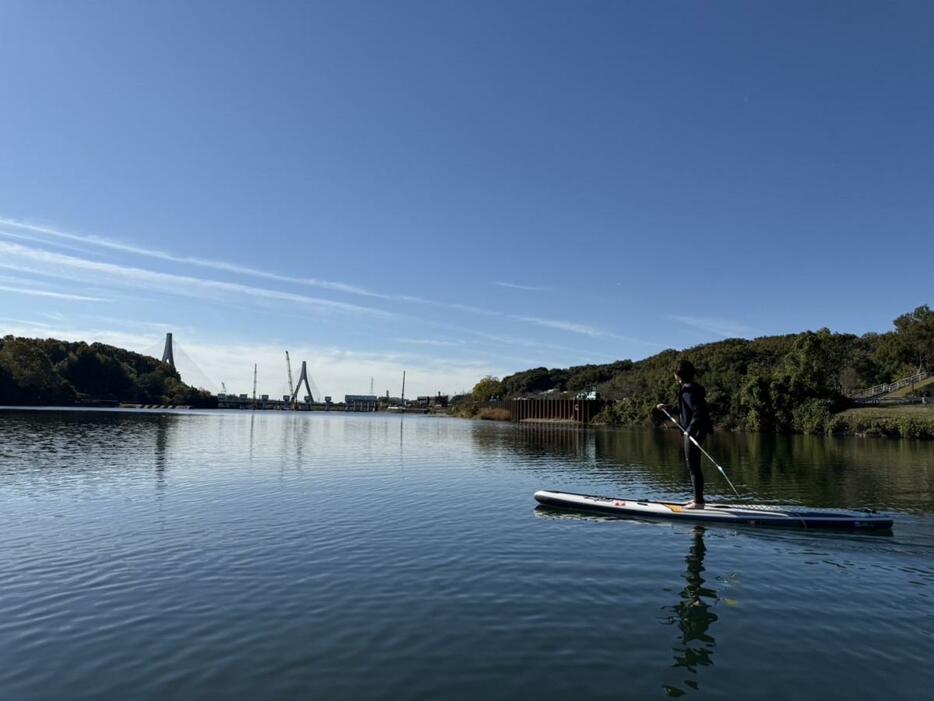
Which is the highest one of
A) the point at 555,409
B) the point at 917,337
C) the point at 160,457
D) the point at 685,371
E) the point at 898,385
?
the point at 917,337

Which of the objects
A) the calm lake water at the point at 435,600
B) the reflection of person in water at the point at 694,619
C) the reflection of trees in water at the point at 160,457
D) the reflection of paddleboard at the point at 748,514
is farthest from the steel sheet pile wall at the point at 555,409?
the reflection of person in water at the point at 694,619

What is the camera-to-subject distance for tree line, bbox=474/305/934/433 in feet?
304

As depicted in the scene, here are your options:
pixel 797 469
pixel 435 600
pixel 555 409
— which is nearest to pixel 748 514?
pixel 435 600

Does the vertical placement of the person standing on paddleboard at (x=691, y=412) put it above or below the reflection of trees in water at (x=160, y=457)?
above

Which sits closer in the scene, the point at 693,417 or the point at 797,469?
the point at 693,417

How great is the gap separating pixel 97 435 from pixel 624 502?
55.2 metres

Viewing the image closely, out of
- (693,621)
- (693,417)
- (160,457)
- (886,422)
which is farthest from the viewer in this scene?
(886,422)

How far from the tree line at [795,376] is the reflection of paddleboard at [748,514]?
7544cm

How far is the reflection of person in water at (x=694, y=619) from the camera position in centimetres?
944

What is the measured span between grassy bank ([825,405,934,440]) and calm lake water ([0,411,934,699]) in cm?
5301

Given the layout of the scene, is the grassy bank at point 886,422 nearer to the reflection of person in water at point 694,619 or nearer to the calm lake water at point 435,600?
the calm lake water at point 435,600

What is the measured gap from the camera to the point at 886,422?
73750 millimetres

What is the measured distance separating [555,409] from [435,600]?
521ft

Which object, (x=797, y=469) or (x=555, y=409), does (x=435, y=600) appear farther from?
(x=555, y=409)
